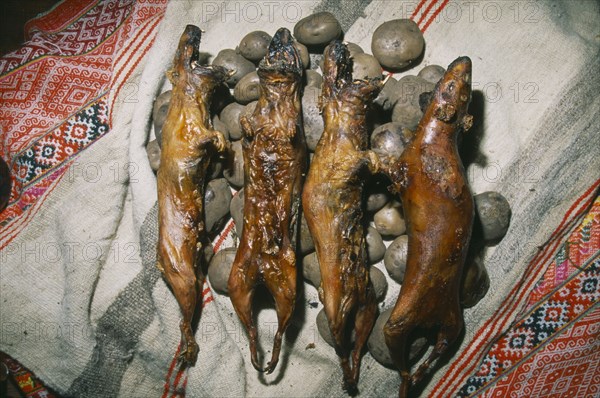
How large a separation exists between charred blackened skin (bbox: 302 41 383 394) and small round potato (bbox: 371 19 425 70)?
1.39 feet

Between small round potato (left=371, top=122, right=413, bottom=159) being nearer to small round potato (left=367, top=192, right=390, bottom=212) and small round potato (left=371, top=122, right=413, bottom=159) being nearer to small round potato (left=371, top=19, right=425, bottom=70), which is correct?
small round potato (left=367, top=192, right=390, bottom=212)

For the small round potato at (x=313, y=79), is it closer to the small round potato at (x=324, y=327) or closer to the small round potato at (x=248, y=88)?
the small round potato at (x=248, y=88)

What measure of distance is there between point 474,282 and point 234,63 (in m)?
2.35

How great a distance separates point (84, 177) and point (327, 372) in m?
2.40

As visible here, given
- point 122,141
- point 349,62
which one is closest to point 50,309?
point 122,141

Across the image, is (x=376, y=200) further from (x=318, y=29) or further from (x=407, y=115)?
(x=318, y=29)

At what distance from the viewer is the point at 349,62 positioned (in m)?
3.60

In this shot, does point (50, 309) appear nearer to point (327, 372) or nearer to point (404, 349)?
point (327, 372)

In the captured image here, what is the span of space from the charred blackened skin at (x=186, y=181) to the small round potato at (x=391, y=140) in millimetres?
1062

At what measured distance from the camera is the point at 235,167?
3.71 metres

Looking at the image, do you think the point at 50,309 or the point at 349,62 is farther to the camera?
the point at 50,309

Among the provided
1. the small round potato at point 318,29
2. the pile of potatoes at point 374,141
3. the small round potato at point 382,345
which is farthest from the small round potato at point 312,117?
the small round potato at point 382,345

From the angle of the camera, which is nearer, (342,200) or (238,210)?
(342,200)

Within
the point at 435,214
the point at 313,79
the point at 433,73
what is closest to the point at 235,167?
the point at 313,79
